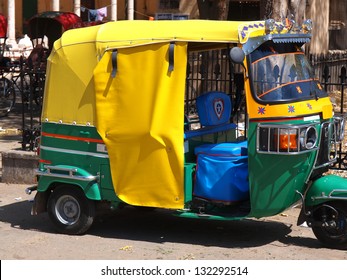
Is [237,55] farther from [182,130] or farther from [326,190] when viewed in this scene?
[326,190]

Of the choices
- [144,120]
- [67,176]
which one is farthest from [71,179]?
[144,120]

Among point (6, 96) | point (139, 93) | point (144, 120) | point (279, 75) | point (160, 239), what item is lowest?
point (160, 239)

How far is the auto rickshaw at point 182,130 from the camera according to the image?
22.9ft

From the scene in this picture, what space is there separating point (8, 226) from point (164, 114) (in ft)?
8.22

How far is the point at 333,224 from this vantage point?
716 centimetres

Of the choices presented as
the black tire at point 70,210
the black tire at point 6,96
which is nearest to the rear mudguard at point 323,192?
the black tire at point 70,210

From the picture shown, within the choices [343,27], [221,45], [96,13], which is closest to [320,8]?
[343,27]

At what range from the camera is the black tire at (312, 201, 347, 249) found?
7.12 m

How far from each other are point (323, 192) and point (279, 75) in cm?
118

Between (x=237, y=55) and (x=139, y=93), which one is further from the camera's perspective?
(x=139, y=93)

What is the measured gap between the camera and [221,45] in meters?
8.05

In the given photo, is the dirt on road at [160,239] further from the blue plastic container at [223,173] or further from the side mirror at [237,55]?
the side mirror at [237,55]

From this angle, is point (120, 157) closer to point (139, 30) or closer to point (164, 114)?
point (164, 114)

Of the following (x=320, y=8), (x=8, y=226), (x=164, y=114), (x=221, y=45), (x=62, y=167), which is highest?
(x=320, y=8)
